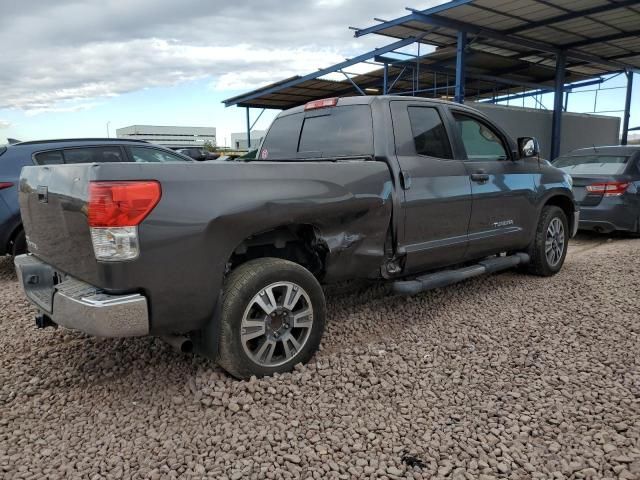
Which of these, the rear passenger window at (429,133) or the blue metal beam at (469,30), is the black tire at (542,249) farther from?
the blue metal beam at (469,30)

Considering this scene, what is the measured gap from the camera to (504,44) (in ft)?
49.8

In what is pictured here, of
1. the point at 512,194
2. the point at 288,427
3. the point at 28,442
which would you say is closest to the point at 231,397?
the point at 288,427

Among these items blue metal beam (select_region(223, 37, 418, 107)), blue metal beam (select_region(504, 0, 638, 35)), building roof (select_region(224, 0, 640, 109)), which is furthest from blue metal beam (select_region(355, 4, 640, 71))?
blue metal beam (select_region(223, 37, 418, 107))

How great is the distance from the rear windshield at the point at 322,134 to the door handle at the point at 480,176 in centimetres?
119

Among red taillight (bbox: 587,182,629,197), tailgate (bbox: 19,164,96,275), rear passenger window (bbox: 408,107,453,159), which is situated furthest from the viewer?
red taillight (bbox: 587,182,629,197)

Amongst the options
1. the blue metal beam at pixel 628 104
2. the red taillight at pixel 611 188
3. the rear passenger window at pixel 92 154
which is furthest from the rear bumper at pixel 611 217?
the blue metal beam at pixel 628 104

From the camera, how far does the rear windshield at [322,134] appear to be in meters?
4.12

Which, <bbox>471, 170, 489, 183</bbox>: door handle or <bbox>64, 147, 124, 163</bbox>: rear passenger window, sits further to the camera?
<bbox>64, 147, 124, 163</bbox>: rear passenger window

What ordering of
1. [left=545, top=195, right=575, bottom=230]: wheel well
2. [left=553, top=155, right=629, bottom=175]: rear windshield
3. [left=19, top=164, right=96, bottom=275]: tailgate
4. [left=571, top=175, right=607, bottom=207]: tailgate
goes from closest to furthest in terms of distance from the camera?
[left=19, top=164, right=96, bottom=275]: tailgate < [left=545, top=195, right=575, bottom=230]: wheel well < [left=571, top=175, right=607, bottom=207]: tailgate < [left=553, top=155, right=629, bottom=175]: rear windshield

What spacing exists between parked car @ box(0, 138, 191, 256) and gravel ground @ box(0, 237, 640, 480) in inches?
65.5

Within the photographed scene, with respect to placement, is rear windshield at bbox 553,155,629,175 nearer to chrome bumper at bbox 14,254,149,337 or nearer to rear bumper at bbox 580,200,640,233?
rear bumper at bbox 580,200,640,233

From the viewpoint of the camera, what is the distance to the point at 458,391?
10.4 feet

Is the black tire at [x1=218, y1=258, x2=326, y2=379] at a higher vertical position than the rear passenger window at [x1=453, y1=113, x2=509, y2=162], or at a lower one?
lower

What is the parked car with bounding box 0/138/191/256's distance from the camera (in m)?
5.76
